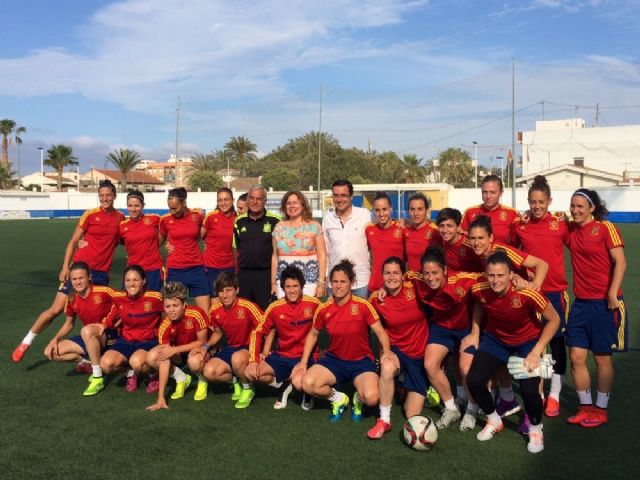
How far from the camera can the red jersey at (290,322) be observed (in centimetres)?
504

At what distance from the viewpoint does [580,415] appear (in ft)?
14.9

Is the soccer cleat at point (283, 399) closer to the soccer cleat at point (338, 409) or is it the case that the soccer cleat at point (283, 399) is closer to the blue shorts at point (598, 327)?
the soccer cleat at point (338, 409)

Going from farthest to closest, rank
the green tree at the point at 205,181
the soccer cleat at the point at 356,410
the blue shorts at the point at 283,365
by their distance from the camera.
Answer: the green tree at the point at 205,181 → the blue shorts at the point at 283,365 → the soccer cleat at the point at 356,410

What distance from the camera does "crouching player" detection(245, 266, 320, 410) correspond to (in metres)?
4.97

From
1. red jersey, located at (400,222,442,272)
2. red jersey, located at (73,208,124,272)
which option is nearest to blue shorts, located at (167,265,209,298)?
red jersey, located at (73,208,124,272)

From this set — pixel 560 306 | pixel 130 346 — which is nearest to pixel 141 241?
pixel 130 346

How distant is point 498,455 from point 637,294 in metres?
7.14

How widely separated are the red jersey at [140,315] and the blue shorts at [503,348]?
294cm

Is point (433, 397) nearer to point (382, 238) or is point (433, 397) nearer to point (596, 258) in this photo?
point (382, 238)

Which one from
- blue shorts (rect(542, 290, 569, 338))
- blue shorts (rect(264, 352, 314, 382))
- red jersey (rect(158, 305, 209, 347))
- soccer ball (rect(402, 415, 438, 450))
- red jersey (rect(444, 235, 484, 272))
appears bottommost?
soccer ball (rect(402, 415, 438, 450))

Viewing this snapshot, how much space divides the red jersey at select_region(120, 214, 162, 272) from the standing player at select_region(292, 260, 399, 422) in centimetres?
249

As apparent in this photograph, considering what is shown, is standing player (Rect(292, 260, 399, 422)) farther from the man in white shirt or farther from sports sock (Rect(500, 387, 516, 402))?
sports sock (Rect(500, 387, 516, 402))

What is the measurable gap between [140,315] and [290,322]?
148 centimetres

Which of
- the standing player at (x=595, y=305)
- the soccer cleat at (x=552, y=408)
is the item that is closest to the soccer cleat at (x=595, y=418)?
the standing player at (x=595, y=305)
